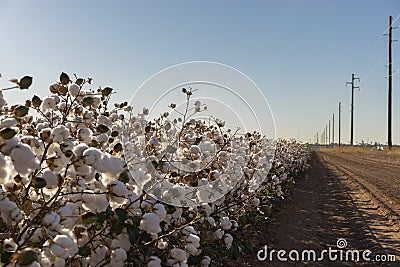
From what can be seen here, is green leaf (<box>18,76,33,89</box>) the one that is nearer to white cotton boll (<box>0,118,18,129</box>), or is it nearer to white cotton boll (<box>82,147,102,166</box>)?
white cotton boll (<box>0,118,18,129</box>)

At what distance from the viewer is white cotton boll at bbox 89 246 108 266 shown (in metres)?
1.96

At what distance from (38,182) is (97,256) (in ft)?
1.80

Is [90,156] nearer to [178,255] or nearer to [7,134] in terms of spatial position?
[7,134]

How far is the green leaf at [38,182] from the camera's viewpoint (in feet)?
5.09

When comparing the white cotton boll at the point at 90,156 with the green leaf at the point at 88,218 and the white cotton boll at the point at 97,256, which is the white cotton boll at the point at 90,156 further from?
the white cotton boll at the point at 97,256

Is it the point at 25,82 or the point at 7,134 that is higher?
the point at 25,82

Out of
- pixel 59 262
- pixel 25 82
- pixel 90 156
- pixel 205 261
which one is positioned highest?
pixel 25 82

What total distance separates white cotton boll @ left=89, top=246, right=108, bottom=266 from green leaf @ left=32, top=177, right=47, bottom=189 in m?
0.52

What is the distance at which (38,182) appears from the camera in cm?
156

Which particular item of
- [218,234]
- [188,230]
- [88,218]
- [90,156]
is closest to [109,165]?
[90,156]

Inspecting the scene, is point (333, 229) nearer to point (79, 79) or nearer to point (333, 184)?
point (79, 79)

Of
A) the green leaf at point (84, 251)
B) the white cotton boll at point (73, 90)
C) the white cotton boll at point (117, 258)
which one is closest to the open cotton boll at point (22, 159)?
the green leaf at point (84, 251)

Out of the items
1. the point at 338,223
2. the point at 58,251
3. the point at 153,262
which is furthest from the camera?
the point at 338,223

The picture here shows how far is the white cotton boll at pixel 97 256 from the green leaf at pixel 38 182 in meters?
0.52
